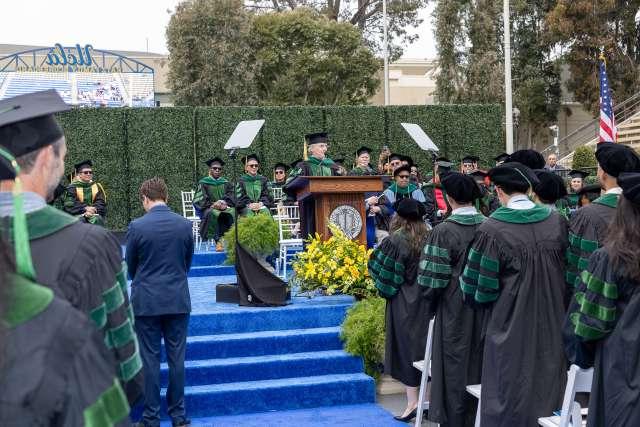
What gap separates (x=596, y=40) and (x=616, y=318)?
31.4m

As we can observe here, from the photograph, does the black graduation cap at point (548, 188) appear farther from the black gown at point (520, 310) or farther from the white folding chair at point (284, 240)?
the white folding chair at point (284, 240)

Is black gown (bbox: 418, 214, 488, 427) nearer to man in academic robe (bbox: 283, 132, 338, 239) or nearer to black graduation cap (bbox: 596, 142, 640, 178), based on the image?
black graduation cap (bbox: 596, 142, 640, 178)

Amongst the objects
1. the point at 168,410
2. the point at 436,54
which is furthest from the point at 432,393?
the point at 436,54

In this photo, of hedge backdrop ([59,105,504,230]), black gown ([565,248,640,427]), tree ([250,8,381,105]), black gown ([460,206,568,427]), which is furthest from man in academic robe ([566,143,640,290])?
tree ([250,8,381,105])

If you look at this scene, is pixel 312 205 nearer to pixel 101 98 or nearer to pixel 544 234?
pixel 544 234

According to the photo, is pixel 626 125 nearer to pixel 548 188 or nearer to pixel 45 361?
pixel 548 188

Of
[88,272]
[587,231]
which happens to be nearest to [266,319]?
[587,231]

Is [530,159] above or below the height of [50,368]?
above

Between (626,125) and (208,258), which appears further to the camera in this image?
(626,125)

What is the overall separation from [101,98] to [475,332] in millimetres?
23904

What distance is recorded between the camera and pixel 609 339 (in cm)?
416

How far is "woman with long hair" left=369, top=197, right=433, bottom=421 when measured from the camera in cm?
770

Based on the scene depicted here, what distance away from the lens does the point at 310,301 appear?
33.6 feet

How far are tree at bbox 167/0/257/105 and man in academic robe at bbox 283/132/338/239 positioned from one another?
17.8 metres
